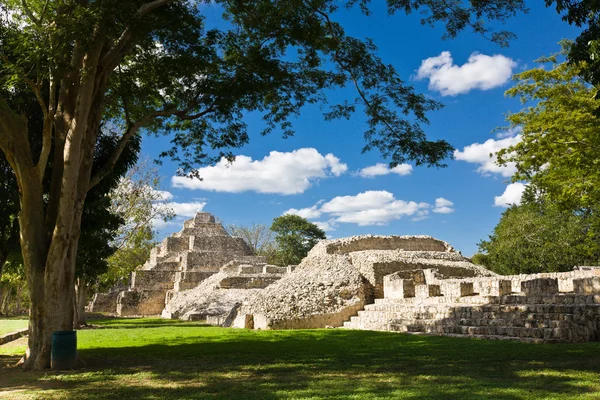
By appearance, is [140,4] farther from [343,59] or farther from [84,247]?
[84,247]

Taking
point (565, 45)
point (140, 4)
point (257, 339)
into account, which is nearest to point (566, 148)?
point (565, 45)

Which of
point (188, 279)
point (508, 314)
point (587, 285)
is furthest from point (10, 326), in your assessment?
point (587, 285)

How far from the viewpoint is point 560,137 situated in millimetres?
16312

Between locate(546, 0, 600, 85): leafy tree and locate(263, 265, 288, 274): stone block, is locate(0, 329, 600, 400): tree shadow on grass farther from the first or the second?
locate(263, 265, 288, 274): stone block

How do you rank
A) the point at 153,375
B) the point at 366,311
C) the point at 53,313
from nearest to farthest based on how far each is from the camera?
the point at 153,375 < the point at 53,313 < the point at 366,311

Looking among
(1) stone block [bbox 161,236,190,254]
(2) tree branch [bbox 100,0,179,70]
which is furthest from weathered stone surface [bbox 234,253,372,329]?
(1) stone block [bbox 161,236,190,254]

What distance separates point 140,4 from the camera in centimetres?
993

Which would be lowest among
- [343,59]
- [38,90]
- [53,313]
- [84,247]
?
[53,313]

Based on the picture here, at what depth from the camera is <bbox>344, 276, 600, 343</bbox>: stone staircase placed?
11.2 meters

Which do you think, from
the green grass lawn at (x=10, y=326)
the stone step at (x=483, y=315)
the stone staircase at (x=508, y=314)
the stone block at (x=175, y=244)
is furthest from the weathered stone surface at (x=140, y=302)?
the stone staircase at (x=508, y=314)

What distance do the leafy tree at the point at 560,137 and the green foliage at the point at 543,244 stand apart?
45.7ft

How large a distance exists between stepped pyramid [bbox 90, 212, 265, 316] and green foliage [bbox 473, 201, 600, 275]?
59.8 feet

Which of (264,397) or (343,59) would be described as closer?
(264,397)

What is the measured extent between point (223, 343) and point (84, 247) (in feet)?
20.8
